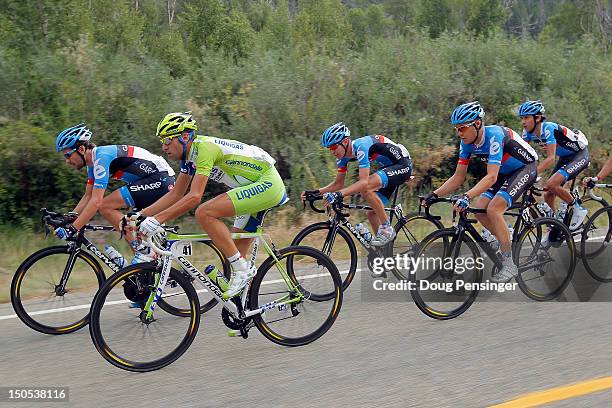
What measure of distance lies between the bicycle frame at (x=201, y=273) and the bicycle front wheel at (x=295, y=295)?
11 millimetres

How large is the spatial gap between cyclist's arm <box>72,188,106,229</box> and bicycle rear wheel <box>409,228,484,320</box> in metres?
2.97

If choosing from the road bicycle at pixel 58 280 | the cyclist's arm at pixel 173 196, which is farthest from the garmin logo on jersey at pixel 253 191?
the road bicycle at pixel 58 280

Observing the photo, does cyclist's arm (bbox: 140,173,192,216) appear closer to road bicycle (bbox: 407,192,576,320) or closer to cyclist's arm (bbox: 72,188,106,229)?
cyclist's arm (bbox: 72,188,106,229)

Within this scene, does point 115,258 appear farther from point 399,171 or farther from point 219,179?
point 399,171

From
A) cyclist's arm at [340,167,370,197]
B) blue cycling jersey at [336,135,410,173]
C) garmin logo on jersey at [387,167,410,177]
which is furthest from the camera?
garmin logo on jersey at [387,167,410,177]

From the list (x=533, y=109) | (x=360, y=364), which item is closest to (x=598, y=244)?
(x=533, y=109)

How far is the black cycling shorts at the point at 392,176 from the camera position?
29.1 feet

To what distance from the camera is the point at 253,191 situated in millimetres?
6207

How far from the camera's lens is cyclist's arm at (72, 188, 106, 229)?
268 inches

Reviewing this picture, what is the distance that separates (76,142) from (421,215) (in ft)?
12.8

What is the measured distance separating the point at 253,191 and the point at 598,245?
494 centimetres

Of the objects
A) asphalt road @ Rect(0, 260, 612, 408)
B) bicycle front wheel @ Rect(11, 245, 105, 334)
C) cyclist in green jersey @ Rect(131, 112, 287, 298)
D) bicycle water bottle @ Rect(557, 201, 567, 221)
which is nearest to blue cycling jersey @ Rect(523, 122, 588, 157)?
bicycle water bottle @ Rect(557, 201, 567, 221)

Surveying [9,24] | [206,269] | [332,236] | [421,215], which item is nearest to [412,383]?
[206,269]

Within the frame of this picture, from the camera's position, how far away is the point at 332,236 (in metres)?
8.29
